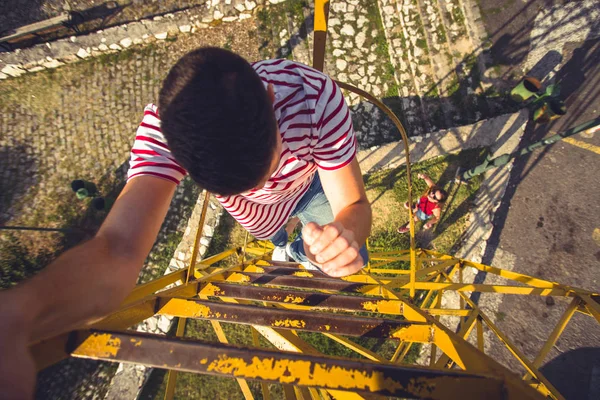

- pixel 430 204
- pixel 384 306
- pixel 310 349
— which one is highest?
pixel 430 204

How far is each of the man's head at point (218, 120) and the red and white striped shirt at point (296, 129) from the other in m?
0.39

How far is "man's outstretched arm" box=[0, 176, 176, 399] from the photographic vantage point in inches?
38.4

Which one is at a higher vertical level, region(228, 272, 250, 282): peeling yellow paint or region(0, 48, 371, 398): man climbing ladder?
region(0, 48, 371, 398): man climbing ladder

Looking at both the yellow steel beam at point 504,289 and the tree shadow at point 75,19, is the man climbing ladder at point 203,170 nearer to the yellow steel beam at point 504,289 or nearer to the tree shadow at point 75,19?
the yellow steel beam at point 504,289

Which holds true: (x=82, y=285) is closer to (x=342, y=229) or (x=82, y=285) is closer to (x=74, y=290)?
(x=74, y=290)

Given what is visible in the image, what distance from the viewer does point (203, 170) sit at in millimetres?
1394

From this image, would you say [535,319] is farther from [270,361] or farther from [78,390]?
[78,390]

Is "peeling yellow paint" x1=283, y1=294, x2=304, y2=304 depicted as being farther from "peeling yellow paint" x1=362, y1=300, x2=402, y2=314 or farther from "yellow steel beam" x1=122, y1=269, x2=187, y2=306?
"yellow steel beam" x1=122, y1=269, x2=187, y2=306

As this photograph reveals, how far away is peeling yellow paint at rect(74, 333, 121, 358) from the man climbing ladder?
0.32 ft

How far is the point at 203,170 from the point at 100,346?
2.77 ft

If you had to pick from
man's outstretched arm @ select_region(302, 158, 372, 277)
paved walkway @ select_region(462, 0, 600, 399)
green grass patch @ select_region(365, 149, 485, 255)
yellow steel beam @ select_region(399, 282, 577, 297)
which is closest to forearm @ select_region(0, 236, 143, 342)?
man's outstretched arm @ select_region(302, 158, 372, 277)

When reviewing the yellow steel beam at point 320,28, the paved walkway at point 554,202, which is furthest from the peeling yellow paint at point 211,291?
the paved walkway at point 554,202

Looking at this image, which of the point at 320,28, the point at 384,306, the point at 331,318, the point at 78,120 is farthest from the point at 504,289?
the point at 78,120

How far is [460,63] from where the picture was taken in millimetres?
6004
